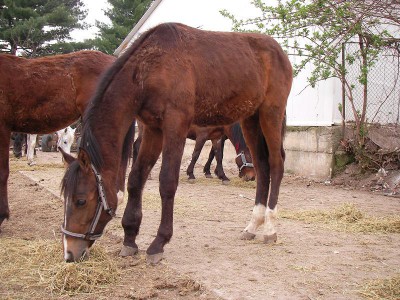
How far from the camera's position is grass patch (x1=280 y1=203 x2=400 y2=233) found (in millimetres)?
5301

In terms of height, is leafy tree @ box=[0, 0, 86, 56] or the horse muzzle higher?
leafy tree @ box=[0, 0, 86, 56]

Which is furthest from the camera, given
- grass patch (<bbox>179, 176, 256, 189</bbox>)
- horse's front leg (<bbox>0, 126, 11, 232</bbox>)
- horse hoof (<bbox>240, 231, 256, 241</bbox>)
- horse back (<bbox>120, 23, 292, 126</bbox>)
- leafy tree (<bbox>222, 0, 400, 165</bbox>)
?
grass patch (<bbox>179, 176, 256, 189</bbox>)

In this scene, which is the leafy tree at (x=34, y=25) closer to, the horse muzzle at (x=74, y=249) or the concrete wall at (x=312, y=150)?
the concrete wall at (x=312, y=150)

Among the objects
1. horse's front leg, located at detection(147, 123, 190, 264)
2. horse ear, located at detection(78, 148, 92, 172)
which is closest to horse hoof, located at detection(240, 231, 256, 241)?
horse's front leg, located at detection(147, 123, 190, 264)

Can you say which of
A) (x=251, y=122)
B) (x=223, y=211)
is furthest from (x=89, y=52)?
(x=223, y=211)

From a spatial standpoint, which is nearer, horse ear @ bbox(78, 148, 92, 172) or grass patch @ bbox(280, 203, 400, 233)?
horse ear @ bbox(78, 148, 92, 172)

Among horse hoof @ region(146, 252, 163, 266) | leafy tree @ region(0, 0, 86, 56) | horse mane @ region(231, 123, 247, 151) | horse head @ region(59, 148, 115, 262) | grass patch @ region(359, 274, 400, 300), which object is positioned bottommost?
horse hoof @ region(146, 252, 163, 266)

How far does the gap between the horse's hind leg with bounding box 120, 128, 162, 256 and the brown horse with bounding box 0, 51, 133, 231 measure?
155 centimetres

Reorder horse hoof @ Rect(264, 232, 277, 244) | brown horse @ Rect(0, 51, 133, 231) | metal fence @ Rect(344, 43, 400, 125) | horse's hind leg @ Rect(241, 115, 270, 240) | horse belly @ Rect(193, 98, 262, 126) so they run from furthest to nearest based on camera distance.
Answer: metal fence @ Rect(344, 43, 400, 125), brown horse @ Rect(0, 51, 133, 231), horse's hind leg @ Rect(241, 115, 270, 240), horse hoof @ Rect(264, 232, 277, 244), horse belly @ Rect(193, 98, 262, 126)

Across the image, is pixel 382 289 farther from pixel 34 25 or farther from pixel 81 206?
pixel 34 25

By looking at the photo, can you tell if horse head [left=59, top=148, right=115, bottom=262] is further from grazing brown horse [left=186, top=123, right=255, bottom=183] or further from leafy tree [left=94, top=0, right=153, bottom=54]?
leafy tree [left=94, top=0, right=153, bottom=54]

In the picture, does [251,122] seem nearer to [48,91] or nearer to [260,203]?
[260,203]

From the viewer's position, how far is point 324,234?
4996 millimetres

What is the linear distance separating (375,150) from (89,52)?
6698mm
